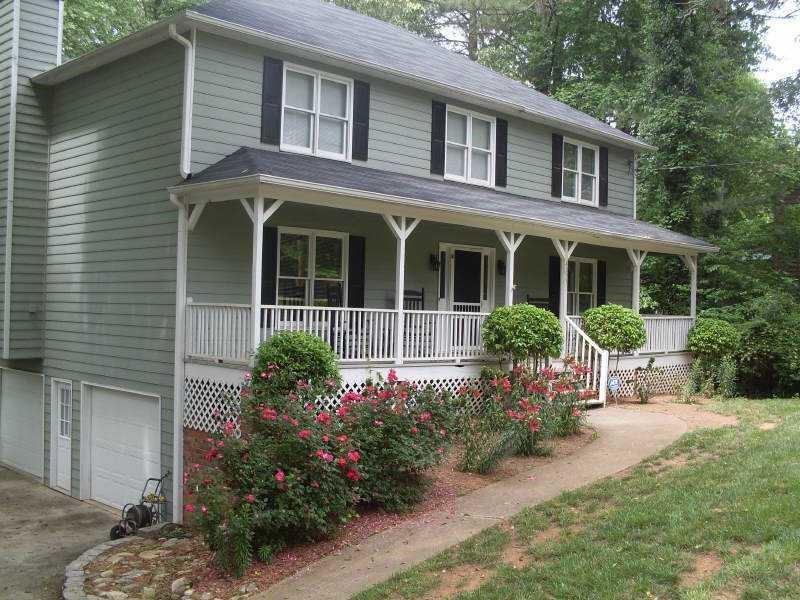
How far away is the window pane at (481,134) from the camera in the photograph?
16.1 metres

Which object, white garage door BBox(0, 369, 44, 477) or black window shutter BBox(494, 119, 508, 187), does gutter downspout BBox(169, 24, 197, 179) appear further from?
black window shutter BBox(494, 119, 508, 187)

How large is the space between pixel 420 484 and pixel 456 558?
6.66 feet

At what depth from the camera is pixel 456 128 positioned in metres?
15.8

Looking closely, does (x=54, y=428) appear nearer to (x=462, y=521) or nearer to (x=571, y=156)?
(x=462, y=521)

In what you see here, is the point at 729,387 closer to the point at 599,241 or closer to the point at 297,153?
the point at 599,241

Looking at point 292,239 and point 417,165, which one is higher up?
point 417,165

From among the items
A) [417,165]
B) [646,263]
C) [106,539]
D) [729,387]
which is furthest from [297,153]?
[646,263]

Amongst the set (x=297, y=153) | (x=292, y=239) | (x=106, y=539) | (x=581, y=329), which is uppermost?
(x=297, y=153)

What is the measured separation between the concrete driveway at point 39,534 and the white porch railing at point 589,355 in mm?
8807

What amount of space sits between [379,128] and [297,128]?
1810 millimetres

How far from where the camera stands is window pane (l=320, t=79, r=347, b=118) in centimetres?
1339

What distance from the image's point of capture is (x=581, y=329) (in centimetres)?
1522

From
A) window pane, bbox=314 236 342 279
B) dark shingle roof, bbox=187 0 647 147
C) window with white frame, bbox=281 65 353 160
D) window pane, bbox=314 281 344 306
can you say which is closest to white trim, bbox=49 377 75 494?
window pane, bbox=314 281 344 306

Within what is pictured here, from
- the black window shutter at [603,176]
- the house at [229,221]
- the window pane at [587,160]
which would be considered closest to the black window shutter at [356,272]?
the house at [229,221]
